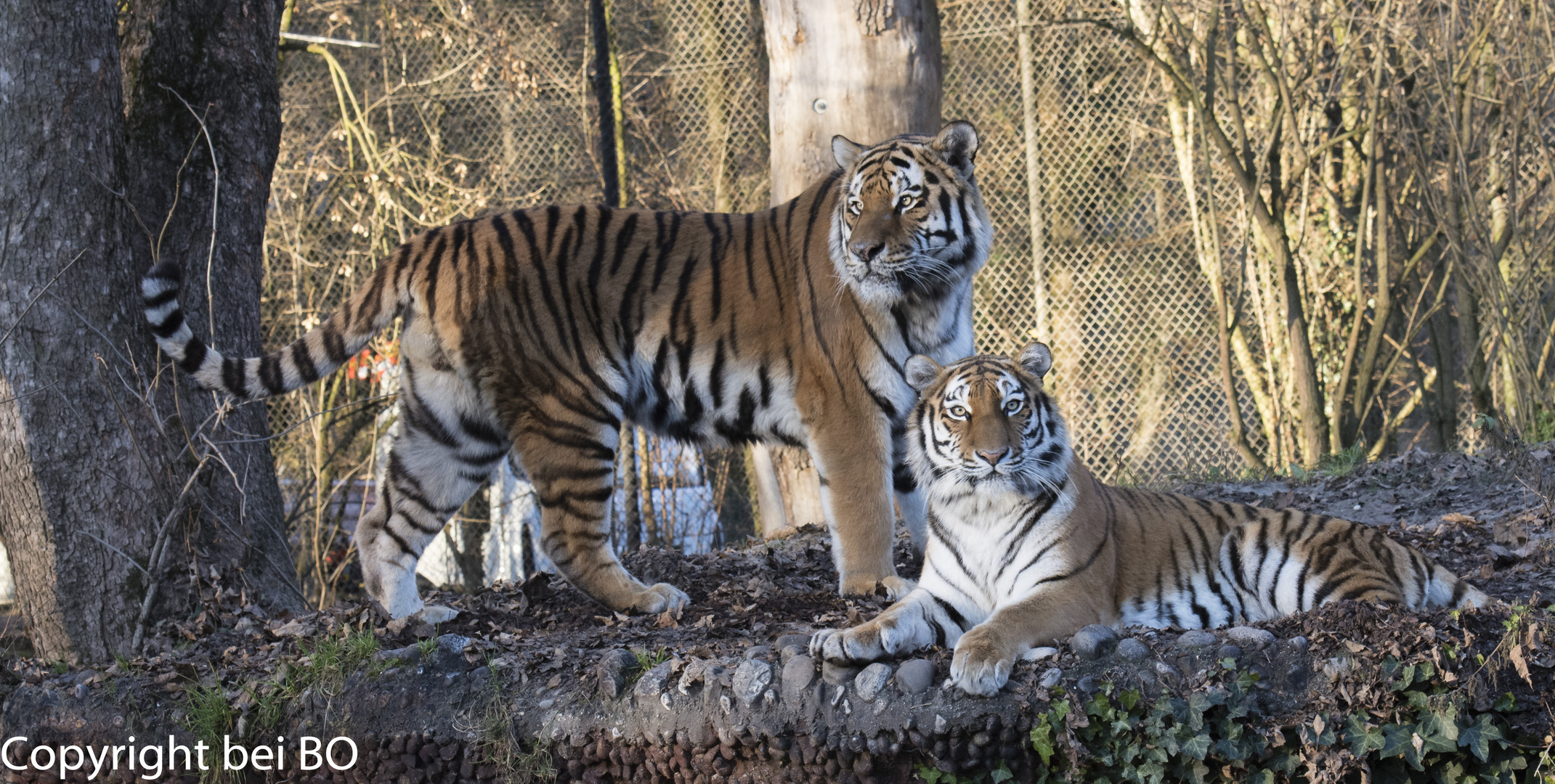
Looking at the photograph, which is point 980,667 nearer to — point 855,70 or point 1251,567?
point 1251,567

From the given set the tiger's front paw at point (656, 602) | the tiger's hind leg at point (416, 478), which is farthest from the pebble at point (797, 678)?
the tiger's hind leg at point (416, 478)

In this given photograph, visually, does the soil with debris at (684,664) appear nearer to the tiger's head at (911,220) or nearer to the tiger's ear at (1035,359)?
the tiger's ear at (1035,359)

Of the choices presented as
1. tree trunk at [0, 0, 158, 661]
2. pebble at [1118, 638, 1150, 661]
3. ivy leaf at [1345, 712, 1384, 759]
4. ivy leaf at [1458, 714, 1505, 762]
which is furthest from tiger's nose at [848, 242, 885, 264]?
tree trunk at [0, 0, 158, 661]

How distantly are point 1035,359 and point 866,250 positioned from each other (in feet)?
2.26

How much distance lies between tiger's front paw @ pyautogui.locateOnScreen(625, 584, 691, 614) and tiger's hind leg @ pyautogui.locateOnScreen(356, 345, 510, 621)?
733 millimetres

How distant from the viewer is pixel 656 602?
4.04 metres

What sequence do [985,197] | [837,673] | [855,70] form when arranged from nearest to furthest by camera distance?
[837,673]
[855,70]
[985,197]

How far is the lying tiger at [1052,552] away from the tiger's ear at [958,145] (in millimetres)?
860

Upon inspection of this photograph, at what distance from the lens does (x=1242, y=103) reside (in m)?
7.43

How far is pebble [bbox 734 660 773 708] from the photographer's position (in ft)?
10.2

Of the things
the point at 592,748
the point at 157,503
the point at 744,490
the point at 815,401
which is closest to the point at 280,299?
the point at 744,490

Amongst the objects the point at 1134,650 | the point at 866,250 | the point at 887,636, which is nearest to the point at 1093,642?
the point at 1134,650

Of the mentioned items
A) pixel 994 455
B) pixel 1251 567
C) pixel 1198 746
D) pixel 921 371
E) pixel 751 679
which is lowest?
pixel 1198 746

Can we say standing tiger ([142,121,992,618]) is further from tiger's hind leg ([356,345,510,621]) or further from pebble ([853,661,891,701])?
pebble ([853,661,891,701])
